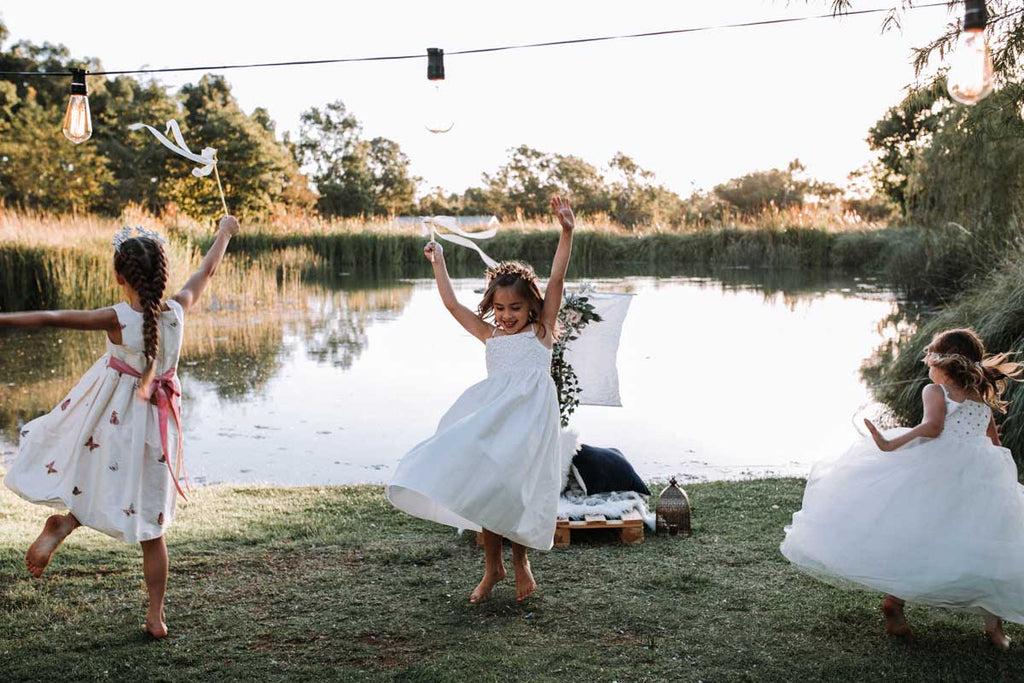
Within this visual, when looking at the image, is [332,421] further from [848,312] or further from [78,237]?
[848,312]

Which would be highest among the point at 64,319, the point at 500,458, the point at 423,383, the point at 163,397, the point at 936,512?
the point at 64,319

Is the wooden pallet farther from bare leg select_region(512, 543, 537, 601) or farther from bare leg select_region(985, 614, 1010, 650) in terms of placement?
bare leg select_region(985, 614, 1010, 650)

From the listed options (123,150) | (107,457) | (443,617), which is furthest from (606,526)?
(123,150)

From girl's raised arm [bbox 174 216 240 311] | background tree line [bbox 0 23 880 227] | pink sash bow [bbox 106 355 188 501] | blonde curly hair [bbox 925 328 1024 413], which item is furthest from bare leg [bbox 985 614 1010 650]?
background tree line [bbox 0 23 880 227]

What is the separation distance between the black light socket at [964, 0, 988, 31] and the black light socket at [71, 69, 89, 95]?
3759 millimetres

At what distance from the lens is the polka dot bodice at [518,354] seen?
4.05 m

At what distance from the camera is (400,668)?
3361mm

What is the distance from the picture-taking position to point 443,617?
389cm

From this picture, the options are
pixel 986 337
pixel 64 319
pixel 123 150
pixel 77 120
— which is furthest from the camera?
pixel 123 150

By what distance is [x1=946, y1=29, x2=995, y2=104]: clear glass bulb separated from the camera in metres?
3.37

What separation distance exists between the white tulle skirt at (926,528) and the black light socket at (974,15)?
150 cm

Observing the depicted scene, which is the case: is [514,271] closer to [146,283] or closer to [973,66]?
[146,283]

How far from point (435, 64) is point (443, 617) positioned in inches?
98.5

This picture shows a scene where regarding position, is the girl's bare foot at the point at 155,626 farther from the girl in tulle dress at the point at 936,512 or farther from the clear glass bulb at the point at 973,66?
the clear glass bulb at the point at 973,66
